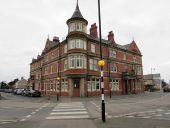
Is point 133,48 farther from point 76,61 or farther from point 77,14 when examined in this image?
point 76,61

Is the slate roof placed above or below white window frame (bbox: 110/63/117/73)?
above

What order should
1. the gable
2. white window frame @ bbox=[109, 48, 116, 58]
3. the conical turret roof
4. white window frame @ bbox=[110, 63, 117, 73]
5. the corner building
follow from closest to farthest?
the corner building
the conical turret roof
white window frame @ bbox=[110, 63, 117, 73]
white window frame @ bbox=[109, 48, 116, 58]
the gable

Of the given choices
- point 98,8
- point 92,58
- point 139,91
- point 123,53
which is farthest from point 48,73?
point 98,8

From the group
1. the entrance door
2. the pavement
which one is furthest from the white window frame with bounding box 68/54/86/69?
the pavement

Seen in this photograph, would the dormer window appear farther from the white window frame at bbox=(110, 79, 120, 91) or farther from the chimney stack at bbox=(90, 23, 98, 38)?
the white window frame at bbox=(110, 79, 120, 91)

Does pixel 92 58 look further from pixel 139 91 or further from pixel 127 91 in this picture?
pixel 139 91

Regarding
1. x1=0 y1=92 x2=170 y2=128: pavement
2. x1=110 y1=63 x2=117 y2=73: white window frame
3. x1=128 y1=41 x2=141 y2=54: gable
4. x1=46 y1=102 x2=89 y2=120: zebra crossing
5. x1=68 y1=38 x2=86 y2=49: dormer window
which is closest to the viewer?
x1=0 y1=92 x2=170 y2=128: pavement

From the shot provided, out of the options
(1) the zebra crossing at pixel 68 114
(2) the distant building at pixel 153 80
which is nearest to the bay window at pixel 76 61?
(1) the zebra crossing at pixel 68 114

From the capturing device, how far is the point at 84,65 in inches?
1249

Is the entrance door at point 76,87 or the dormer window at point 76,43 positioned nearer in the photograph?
the entrance door at point 76,87

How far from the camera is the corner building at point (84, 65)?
3119 centimetres

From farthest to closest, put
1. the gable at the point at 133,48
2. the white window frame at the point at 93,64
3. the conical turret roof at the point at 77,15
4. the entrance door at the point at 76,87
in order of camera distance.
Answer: the gable at the point at 133,48 → the white window frame at the point at 93,64 → the conical turret roof at the point at 77,15 → the entrance door at the point at 76,87

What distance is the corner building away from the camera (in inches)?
1228

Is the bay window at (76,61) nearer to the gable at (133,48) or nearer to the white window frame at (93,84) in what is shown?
the white window frame at (93,84)
